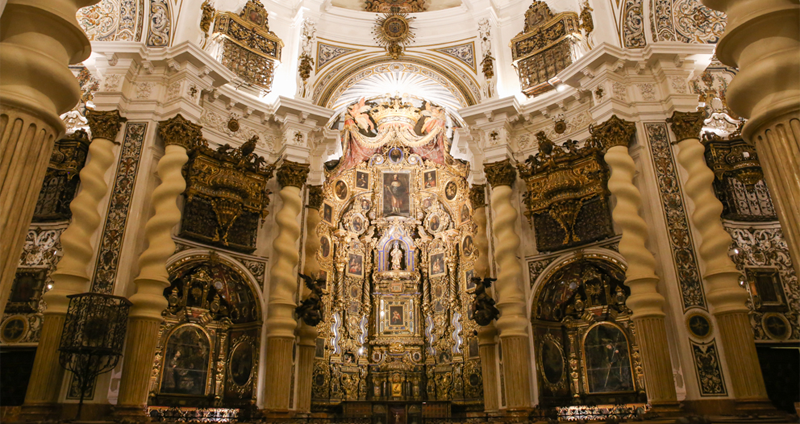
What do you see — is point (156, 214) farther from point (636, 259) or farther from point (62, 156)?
point (636, 259)

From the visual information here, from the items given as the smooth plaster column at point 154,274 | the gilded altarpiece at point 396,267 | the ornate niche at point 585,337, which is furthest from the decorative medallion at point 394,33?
the ornate niche at point 585,337

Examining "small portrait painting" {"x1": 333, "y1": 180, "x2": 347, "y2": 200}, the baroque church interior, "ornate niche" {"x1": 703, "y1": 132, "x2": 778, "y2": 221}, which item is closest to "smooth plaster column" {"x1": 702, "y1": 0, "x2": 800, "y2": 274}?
the baroque church interior

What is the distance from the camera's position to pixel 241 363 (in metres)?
11.4

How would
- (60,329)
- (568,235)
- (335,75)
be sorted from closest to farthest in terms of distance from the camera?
(60,329)
(568,235)
(335,75)

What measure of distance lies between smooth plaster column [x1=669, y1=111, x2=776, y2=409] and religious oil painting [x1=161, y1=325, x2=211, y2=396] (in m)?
9.98

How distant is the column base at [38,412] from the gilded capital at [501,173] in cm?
957

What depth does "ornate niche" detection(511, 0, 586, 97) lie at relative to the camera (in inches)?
507

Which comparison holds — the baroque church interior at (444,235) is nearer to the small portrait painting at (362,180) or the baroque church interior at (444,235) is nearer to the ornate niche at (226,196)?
the ornate niche at (226,196)

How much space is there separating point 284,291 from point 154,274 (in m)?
2.90

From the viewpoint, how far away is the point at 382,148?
17.4 meters

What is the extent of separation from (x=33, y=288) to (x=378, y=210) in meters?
9.42

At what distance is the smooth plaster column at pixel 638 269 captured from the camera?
358 inches

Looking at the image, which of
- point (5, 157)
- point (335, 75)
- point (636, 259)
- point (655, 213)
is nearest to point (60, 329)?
point (5, 157)

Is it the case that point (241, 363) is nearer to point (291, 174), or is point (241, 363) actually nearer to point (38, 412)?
point (38, 412)
